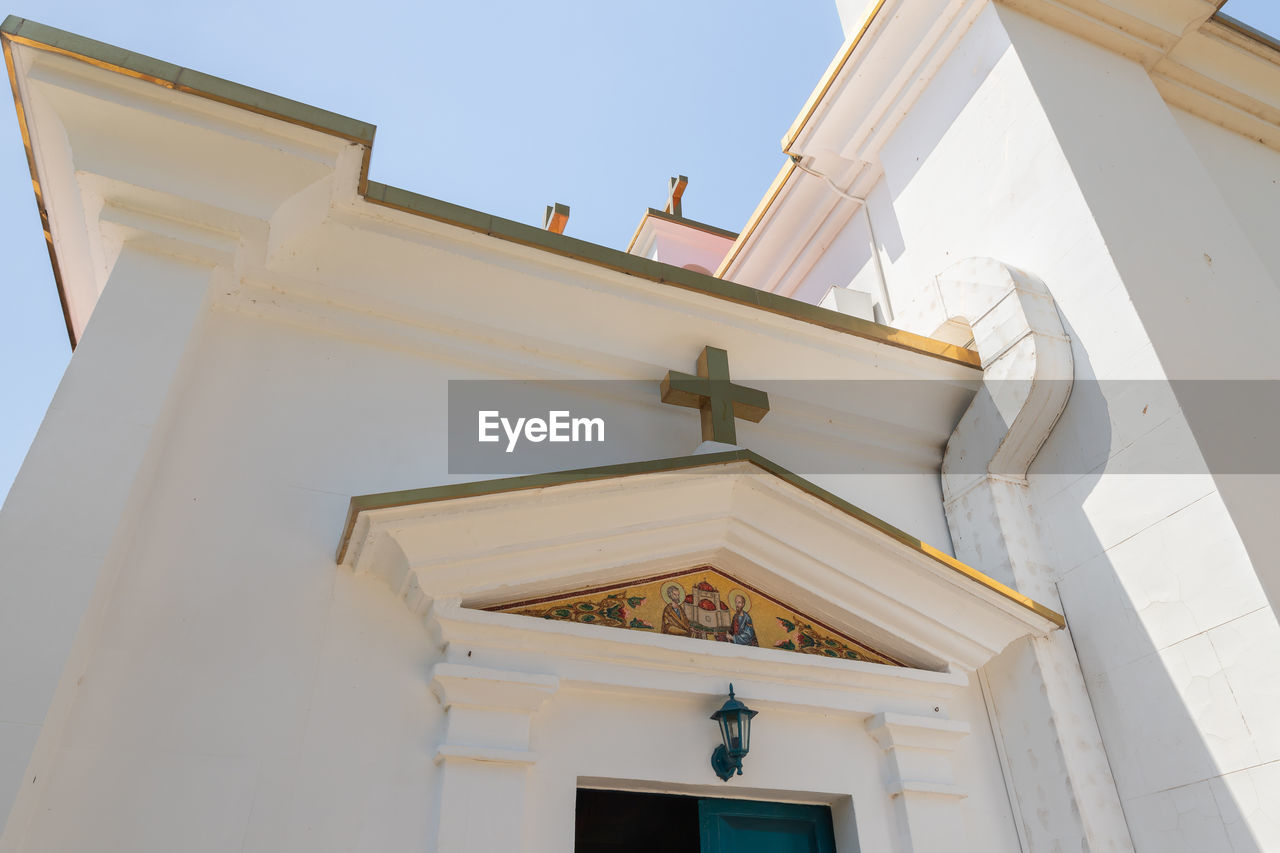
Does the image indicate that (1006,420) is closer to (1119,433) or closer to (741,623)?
(1119,433)

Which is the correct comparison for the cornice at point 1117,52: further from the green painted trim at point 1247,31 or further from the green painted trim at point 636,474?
the green painted trim at point 636,474

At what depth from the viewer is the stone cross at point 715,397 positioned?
434 cm

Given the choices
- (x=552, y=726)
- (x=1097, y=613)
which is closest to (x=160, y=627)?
(x=552, y=726)

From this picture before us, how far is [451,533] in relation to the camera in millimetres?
3451

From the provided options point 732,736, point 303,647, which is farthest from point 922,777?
point 303,647

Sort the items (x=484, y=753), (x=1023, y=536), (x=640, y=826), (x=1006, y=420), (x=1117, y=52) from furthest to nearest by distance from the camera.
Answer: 1. (x=1117, y=52)
2. (x=640, y=826)
3. (x=1006, y=420)
4. (x=1023, y=536)
5. (x=484, y=753)

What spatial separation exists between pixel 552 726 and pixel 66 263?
2936 millimetres

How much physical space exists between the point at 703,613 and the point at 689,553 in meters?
0.26

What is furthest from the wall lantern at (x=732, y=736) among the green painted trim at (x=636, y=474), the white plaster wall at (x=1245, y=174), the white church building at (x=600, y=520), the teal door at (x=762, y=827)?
the white plaster wall at (x=1245, y=174)

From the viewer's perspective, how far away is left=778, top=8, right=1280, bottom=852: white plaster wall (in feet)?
11.7

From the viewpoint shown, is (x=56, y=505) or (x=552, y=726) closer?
(x=56, y=505)

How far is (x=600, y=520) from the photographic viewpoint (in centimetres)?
376

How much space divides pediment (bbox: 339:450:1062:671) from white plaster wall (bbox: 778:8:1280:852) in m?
0.44

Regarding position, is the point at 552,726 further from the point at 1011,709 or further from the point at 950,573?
the point at 1011,709
